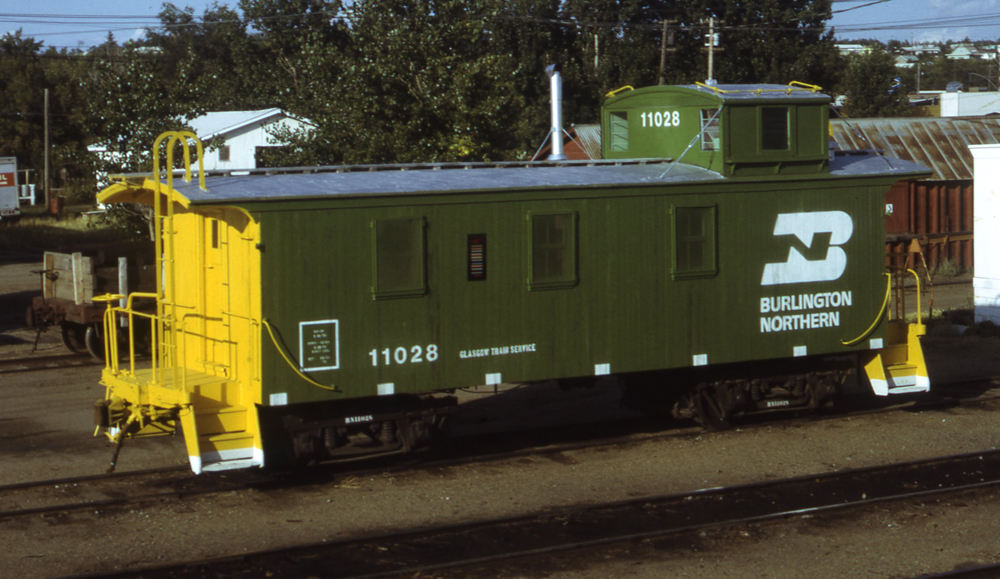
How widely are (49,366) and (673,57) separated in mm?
40554

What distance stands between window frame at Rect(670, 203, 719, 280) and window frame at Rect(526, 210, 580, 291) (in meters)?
1.25

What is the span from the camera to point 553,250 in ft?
37.9

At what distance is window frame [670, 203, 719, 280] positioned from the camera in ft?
39.6

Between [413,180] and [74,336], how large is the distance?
1069cm

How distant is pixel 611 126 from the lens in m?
14.7

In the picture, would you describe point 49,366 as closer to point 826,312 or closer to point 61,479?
point 61,479

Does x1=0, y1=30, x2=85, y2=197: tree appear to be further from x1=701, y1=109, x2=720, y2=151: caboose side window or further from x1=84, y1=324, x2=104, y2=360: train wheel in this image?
x1=701, y1=109, x2=720, y2=151: caboose side window

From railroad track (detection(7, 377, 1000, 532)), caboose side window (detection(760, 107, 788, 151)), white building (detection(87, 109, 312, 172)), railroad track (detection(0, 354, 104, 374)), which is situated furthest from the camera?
white building (detection(87, 109, 312, 172))

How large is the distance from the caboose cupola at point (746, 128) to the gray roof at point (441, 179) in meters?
0.30

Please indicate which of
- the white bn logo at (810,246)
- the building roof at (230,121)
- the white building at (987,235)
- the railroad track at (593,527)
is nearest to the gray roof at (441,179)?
the white bn logo at (810,246)

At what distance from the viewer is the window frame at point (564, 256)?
449 inches

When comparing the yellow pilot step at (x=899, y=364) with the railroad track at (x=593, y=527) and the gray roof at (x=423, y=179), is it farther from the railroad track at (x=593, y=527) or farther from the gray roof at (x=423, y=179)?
the gray roof at (x=423, y=179)

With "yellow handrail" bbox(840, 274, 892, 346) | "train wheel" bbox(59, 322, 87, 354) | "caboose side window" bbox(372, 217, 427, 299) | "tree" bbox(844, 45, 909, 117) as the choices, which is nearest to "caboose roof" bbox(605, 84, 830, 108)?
"yellow handrail" bbox(840, 274, 892, 346)

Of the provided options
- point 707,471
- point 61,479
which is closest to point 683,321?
point 707,471
